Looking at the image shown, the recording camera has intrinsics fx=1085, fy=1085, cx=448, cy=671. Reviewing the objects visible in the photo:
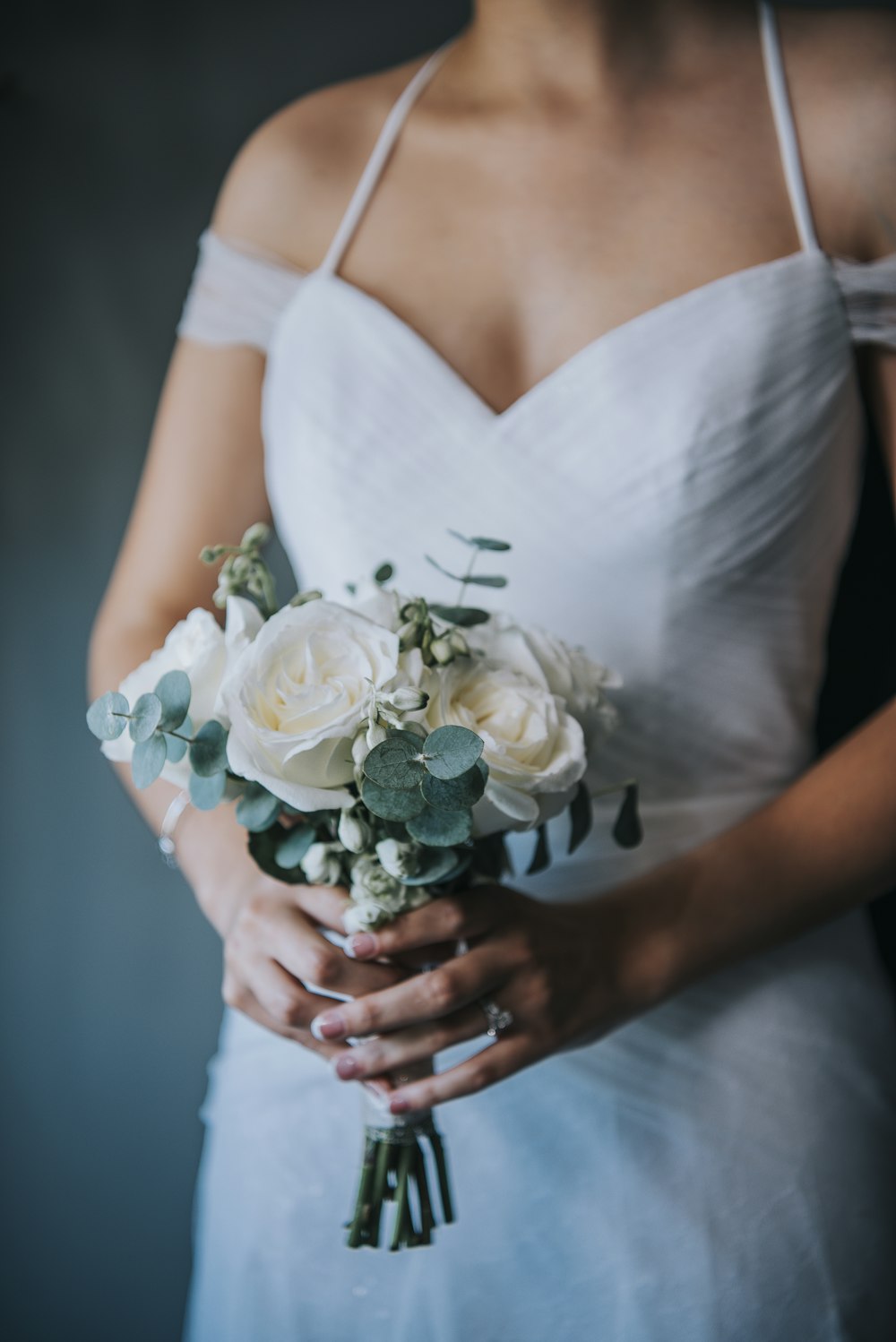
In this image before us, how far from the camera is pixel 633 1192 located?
86 centimetres

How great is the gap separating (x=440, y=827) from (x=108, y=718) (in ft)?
0.69

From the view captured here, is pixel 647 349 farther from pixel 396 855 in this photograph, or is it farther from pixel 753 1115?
pixel 753 1115

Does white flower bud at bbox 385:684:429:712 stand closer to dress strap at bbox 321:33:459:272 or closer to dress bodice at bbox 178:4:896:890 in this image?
dress bodice at bbox 178:4:896:890

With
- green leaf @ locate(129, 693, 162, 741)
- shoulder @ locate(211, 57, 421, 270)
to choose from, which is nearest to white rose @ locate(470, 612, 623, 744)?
green leaf @ locate(129, 693, 162, 741)

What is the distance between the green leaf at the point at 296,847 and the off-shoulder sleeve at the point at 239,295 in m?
0.61

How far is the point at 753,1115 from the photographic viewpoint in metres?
0.88

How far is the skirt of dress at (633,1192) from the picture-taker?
0.83m

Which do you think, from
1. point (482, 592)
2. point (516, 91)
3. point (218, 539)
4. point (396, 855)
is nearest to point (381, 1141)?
point (396, 855)

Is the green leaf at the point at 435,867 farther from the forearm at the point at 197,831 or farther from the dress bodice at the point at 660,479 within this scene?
the dress bodice at the point at 660,479

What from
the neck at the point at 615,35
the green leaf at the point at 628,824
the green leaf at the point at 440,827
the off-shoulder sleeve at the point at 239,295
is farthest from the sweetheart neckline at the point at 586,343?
the green leaf at the point at 440,827

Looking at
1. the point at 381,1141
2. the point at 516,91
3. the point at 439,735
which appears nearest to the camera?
the point at 439,735

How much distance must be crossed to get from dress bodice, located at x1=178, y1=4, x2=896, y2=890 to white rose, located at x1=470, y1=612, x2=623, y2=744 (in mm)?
241

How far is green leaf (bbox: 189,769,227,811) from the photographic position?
0.66 meters

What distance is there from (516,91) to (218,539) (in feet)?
1.81
